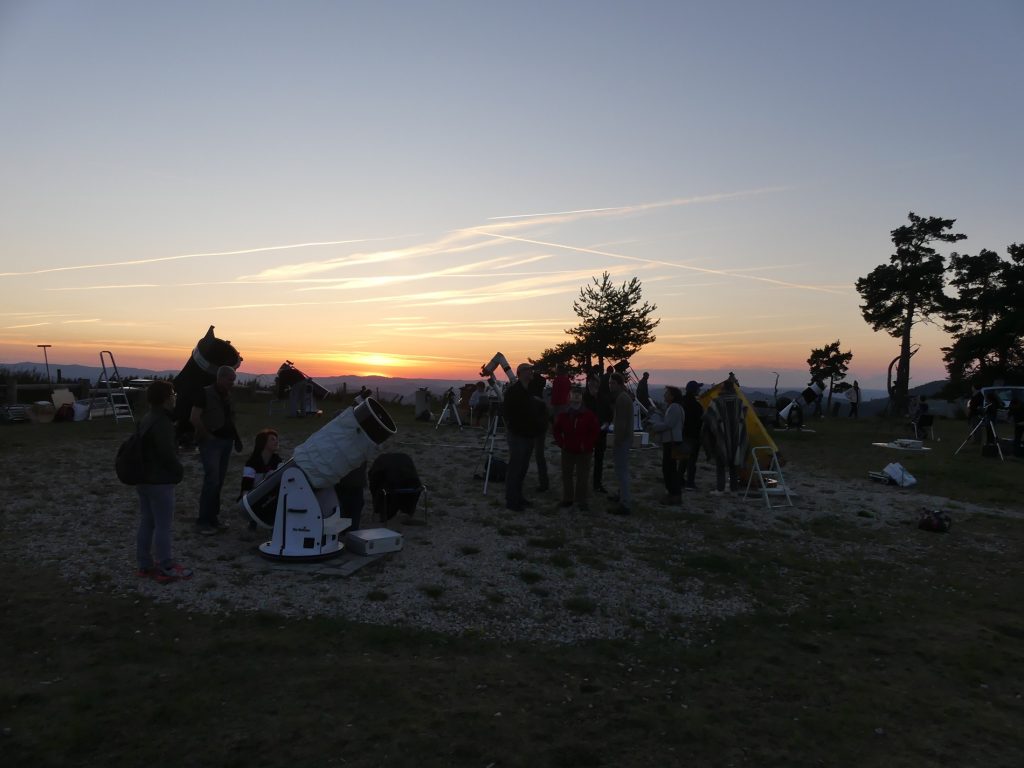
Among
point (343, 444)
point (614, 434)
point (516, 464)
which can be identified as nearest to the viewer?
point (343, 444)

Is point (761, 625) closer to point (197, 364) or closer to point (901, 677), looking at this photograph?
point (901, 677)

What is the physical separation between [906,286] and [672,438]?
3687 centimetres

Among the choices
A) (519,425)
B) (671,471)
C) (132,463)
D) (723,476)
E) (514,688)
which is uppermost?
(519,425)

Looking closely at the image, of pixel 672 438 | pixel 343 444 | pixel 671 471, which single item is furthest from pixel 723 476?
pixel 343 444

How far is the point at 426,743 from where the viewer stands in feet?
12.1

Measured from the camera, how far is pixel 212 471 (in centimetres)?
769

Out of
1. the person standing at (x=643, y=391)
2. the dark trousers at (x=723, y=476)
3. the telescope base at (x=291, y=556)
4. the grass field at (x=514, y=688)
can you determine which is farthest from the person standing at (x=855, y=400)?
the telescope base at (x=291, y=556)

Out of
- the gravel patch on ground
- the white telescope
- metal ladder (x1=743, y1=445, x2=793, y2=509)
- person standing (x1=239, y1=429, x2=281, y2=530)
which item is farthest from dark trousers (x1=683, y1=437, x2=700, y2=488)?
person standing (x1=239, y1=429, x2=281, y2=530)

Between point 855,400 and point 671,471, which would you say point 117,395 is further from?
point 855,400

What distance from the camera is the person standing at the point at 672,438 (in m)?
10.1

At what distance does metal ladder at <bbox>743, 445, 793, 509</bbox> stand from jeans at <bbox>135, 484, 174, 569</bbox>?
28.3 feet

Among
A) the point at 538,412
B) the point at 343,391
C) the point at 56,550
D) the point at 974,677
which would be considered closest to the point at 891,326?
the point at 343,391

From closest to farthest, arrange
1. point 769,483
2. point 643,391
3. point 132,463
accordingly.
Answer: point 132,463, point 769,483, point 643,391

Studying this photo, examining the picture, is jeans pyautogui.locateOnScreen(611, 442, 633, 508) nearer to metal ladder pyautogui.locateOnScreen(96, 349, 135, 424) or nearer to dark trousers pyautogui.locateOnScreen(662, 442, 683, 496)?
dark trousers pyautogui.locateOnScreen(662, 442, 683, 496)
